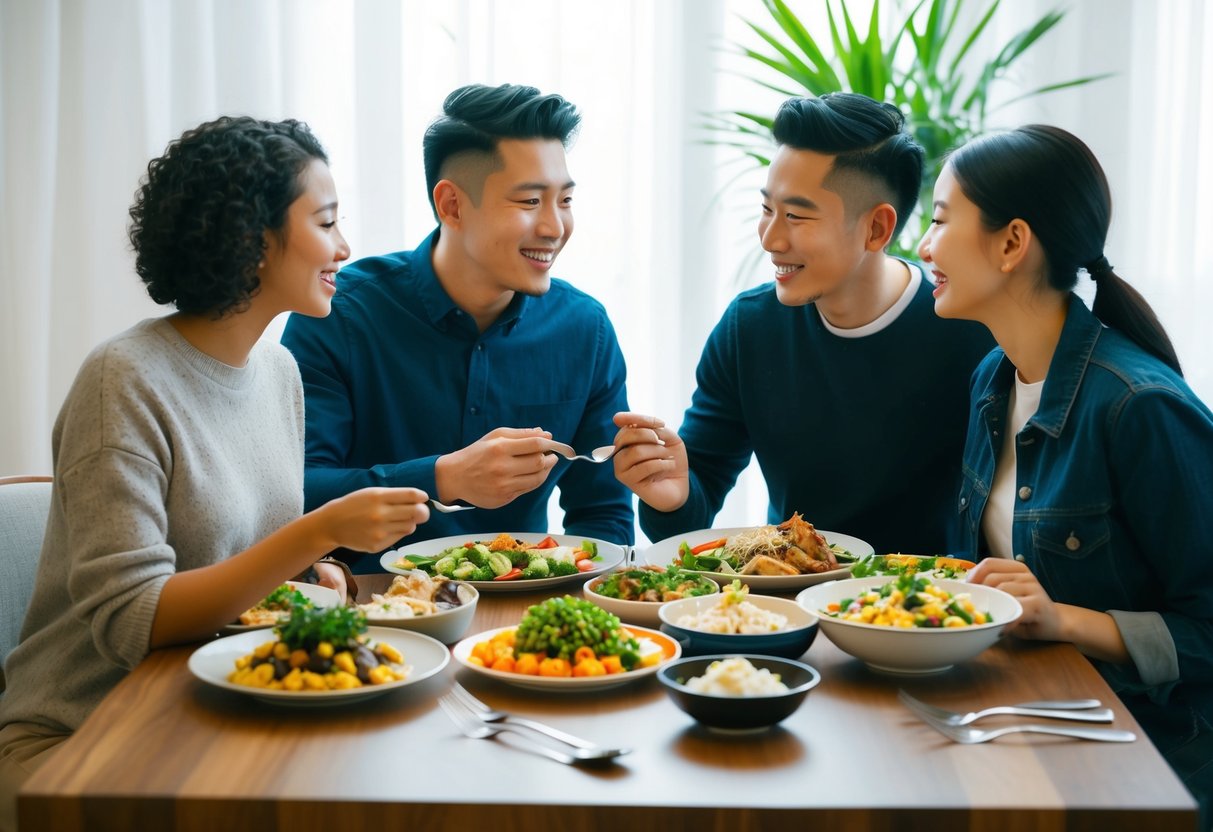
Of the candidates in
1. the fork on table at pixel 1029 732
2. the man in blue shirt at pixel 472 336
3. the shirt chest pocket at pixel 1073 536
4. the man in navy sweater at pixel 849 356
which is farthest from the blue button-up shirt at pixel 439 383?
the fork on table at pixel 1029 732

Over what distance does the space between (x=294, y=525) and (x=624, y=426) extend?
34.1 inches

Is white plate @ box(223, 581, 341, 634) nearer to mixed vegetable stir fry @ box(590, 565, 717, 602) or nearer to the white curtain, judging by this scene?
mixed vegetable stir fry @ box(590, 565, 717, 602)

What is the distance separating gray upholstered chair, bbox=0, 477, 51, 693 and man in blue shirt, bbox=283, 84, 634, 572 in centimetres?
55

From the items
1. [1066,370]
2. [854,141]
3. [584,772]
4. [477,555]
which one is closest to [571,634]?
[584,772]

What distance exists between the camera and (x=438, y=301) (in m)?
2.68

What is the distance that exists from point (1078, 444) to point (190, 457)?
1.38 m

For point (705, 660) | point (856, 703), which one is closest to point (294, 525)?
point (705, 660)

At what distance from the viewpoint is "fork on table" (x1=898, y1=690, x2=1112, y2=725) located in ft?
4.49

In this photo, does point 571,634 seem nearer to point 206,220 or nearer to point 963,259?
point 206,220

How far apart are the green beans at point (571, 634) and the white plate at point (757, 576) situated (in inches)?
17.6

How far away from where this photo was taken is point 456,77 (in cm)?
385

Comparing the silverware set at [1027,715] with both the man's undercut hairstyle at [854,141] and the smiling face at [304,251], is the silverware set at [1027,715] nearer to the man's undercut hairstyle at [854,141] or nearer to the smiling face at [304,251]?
the smiling face at [304,251]

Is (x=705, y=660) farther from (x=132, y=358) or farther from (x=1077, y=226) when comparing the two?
(x=1077, y=226)

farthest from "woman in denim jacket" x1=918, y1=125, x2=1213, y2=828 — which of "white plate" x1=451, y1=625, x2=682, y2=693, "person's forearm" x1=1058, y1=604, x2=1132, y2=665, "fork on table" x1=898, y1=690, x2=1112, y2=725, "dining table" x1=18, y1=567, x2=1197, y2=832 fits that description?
"white plate" x1=451, y1=625, x2=682, y2=693
